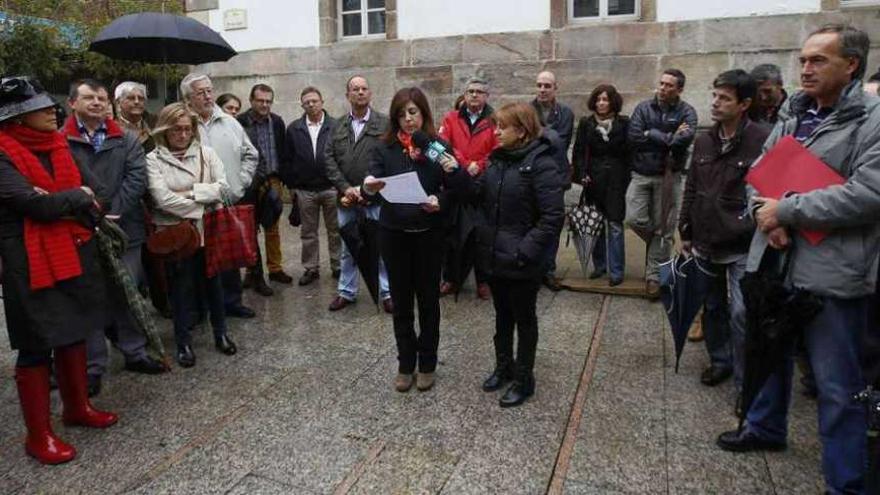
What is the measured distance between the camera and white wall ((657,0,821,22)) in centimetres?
704

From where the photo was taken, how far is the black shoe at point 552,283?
575 centimetres

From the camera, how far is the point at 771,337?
99.8 inches

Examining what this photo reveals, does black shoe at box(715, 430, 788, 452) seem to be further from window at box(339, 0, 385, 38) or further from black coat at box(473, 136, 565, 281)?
window at box(339, 0, 385, 38)

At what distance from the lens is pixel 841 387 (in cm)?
245

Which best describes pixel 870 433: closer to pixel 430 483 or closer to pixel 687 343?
pixel 430 483

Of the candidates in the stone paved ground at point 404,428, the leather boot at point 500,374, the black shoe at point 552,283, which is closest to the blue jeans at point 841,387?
the stone paved ground at point 404,428

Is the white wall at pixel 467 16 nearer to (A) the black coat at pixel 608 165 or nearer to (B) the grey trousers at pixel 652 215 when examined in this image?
(A) the black coat at pixel 608 165

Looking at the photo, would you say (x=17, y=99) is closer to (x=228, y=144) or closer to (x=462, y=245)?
(x=228, y=144)

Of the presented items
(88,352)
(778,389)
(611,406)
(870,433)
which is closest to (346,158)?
(88,352)

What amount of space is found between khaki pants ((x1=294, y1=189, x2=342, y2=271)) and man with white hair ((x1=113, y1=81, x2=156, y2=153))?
168cm

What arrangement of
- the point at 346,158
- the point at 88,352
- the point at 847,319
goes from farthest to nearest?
the point at 346,158 < the point at 88,352 < the point at 847,319

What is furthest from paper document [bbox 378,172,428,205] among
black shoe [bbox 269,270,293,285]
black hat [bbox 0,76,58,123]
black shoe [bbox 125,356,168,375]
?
black shoe [bbox 269,270,293,285]

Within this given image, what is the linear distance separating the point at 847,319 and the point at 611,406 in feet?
4.43

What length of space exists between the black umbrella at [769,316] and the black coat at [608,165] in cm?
283
